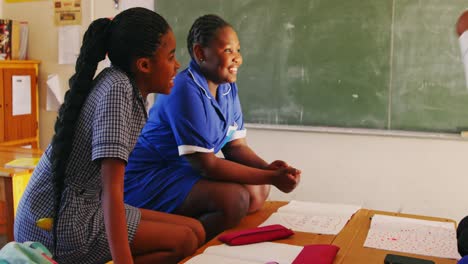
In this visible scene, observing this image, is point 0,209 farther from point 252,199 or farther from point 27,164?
point 252,199

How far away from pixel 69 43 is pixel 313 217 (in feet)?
8.26

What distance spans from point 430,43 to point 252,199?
143 centimetres

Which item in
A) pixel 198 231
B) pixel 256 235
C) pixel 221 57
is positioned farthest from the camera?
pixel 221 57

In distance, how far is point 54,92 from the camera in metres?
3.76

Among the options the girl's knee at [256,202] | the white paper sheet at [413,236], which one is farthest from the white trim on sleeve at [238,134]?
the white paper sheet at [413,236]

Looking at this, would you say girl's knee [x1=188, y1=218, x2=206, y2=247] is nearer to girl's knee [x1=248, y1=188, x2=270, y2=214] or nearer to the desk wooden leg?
girl's knee [x1=248, y1=188, x2=270, y2=214]

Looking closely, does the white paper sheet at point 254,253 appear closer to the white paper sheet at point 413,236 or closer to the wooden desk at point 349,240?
the wooden desk at point 349,240

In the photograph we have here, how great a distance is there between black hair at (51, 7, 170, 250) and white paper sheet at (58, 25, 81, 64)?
2.39 meters

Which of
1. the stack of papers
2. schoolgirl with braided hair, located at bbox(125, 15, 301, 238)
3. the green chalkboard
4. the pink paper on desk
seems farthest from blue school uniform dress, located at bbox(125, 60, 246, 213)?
the green chalkboard

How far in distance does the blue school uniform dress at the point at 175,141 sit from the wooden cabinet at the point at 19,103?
1.95 m

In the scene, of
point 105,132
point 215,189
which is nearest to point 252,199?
point 215,189

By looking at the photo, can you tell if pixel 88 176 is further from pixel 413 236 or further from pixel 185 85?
pixel 413 236

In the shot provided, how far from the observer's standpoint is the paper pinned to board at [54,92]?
3.75 meters

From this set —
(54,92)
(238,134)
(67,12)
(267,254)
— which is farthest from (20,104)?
(267,254)
